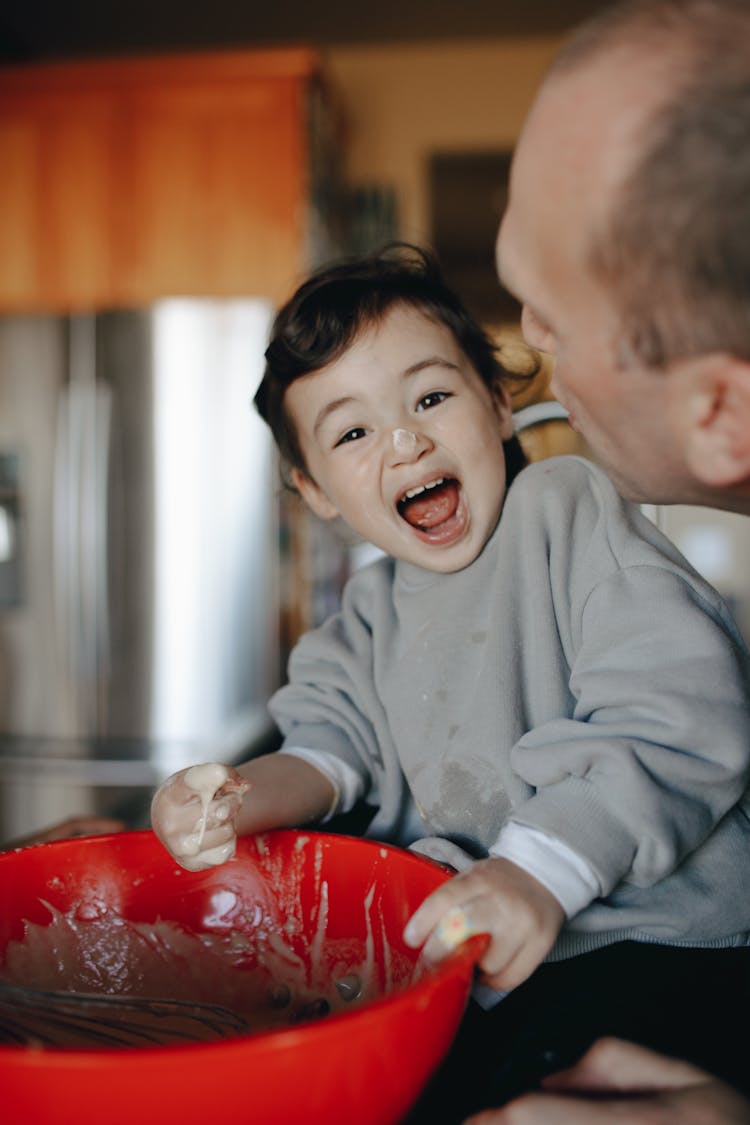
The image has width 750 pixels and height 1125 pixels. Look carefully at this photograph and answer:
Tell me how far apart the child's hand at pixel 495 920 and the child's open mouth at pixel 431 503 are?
0.39m

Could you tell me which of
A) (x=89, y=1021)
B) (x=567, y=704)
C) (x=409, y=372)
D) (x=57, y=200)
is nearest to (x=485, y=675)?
(x=567, y=704)

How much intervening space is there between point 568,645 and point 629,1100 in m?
0.35

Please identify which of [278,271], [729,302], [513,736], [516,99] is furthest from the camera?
[516,99]

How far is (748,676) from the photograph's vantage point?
68 cm

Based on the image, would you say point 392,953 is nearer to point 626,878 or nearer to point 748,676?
point 626,878

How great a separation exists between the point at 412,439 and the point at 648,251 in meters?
0.40

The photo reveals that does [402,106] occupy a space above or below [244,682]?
above

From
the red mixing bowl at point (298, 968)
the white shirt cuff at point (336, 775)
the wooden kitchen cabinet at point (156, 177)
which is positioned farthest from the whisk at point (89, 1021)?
the wooden kitchen cabinet at point (156, 177)

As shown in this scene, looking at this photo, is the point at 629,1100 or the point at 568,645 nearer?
the point at 629,1100

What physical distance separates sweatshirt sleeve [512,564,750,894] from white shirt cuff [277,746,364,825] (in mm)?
237

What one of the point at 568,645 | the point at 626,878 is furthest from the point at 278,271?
the point at 626,878

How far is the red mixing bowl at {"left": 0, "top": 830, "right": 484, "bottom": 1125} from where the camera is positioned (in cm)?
41

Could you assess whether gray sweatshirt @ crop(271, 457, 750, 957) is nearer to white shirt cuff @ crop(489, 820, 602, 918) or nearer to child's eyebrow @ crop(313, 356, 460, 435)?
white shirt cuff @ crop(489, 820, 602, 918)

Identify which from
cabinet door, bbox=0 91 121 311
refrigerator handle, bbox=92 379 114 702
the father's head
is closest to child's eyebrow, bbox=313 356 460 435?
the father's head
